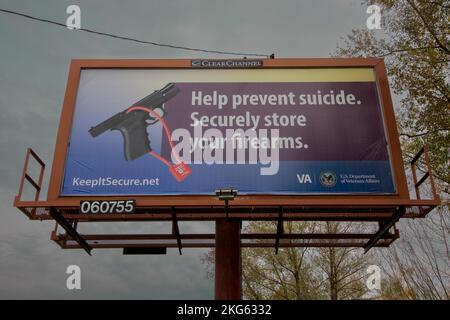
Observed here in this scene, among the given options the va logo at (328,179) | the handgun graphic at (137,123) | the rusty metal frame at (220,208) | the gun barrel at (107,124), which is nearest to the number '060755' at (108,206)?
the rusty metal frame at (220,208)

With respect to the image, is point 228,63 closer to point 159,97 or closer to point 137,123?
point 159,97

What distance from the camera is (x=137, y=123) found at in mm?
10641

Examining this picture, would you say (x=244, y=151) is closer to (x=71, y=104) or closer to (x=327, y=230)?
(x=71, y=104)

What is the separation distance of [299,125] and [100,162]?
15.7 ft

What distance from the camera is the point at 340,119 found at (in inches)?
417

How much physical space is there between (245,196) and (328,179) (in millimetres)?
1908

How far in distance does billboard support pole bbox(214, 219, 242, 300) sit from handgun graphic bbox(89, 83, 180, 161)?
259 cm

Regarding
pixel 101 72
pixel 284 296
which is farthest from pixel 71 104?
pixel 284 296

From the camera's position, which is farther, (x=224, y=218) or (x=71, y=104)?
(x=71, y=104)

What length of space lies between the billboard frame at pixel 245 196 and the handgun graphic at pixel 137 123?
30.5 inches

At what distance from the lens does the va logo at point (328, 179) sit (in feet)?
31.7

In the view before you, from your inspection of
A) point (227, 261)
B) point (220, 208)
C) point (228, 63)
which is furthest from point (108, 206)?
point (228, 63)

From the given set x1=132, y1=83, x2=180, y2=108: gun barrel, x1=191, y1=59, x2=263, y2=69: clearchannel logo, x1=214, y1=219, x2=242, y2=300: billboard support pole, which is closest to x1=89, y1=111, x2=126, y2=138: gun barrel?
x1=132, y1=83, x2=180, y2=108: gun barrel
